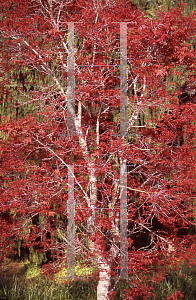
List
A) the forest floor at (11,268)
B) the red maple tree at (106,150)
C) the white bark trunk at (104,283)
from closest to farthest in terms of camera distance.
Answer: the red maple tree at (106,150) → the white bark trunk at (104,283) → the forest floor at (11,268)

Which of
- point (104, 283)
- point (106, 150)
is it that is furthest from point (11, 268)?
point (106, 150)

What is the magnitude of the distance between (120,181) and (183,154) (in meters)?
1.00

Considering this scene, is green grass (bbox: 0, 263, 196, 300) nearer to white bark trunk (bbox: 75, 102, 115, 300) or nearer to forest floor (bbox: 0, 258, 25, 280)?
white bark trunk (bbox: 75, 102, 115, 300)

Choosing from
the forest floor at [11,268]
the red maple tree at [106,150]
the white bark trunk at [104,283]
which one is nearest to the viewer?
the red maple tree at [106,150]

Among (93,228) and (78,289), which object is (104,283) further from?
(78,289)

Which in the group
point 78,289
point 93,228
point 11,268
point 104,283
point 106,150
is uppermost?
point 106,150

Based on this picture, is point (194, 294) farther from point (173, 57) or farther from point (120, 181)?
point (173, 57)

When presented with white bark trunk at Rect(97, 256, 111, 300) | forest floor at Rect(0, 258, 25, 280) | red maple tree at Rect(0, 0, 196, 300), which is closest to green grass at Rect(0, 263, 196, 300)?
white bark trunk at Rect(97, 256, 111, 300)

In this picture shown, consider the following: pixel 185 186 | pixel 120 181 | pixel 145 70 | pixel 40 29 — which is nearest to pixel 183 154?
pixel 185 186

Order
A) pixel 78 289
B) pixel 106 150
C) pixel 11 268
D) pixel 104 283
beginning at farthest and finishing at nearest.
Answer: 1. pixel 11 268
2. pixel 78 289
3. pixel 104 283
4. pixel 106 150

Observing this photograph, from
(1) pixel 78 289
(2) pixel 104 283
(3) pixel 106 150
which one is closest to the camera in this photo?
(3) pixel 106 150

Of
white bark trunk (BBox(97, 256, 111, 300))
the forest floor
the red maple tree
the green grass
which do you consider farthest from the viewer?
the forest floor

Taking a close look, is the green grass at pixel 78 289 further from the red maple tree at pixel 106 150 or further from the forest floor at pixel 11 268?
the forest floor at pixel 11 268

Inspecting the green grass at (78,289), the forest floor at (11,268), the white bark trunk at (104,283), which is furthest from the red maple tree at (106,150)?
the forest floor at (11,268)
